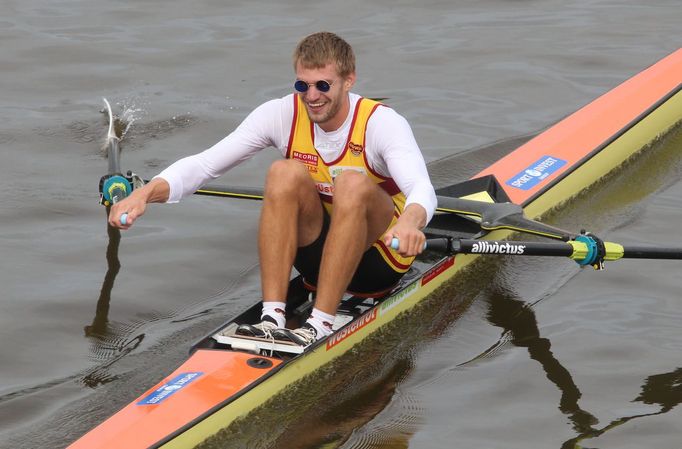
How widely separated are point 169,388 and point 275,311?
796 millimetres

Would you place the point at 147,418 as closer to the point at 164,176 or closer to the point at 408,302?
the point at 164,176

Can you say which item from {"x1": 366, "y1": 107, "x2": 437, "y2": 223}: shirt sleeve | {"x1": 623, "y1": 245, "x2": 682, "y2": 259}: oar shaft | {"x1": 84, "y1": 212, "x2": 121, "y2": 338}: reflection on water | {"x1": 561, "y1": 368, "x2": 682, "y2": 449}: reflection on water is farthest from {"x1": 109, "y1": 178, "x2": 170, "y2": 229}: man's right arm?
{"x1": 623, "y1": 245, "x2": 682, "y2": 259}: oar shaft

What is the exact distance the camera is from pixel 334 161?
625 cm

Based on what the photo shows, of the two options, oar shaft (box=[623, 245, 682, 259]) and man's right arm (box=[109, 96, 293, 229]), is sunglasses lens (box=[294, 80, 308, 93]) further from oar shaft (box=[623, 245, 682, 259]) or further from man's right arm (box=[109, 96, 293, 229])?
oar shaft (box=[623, 245, 682, 259])

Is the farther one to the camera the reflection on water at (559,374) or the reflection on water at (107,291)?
the reflection on water at (107,291)

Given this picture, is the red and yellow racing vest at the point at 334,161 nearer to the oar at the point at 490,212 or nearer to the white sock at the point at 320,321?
the white sock at the point at 320,321

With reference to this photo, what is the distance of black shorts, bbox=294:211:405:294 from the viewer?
6.41 meters

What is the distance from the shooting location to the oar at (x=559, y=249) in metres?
6.39

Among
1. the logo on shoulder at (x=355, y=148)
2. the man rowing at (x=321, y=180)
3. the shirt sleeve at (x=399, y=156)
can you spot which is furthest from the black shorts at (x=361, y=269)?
the shirt sleeve at (x=399, y=156)

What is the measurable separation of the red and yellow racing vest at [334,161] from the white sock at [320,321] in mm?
556

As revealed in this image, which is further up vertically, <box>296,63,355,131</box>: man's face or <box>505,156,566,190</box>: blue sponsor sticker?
<box>296,63,355,131</box>: man's face

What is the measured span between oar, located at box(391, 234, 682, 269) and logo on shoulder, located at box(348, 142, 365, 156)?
630 millimetres

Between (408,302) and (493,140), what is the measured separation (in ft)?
12.4

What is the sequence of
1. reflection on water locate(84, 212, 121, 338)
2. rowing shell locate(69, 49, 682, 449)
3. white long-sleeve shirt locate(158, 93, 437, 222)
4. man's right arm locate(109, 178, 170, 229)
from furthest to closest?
reflection on water locate(84, 212, 121, 338)
white long-sleeve shirt locate(158, 93, 437, 222)
man's right arm locate(109, 178, 170, 229)
rowing shell locate(69, 49, 682, 449)
